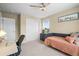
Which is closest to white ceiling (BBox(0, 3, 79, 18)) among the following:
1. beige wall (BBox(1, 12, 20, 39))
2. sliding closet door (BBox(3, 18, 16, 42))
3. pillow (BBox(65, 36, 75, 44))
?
→ beige wall (BBox(1, 12, 20, 39))

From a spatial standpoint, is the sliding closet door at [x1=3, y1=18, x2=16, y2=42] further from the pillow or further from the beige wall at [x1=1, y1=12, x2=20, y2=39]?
the pillow

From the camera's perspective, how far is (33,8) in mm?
1117

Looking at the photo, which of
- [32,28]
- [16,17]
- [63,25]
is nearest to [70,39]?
[63,25]

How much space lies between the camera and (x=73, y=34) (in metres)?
1.11

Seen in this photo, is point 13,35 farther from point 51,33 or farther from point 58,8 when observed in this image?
point 58,8

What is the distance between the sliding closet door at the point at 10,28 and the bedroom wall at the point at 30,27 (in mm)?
145

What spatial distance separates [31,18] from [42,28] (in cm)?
26

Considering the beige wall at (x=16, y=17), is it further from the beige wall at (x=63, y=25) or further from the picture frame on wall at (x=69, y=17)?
the picture frame on wall at (x=69, y=17)

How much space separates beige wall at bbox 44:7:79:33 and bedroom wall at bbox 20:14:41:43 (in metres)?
0.25

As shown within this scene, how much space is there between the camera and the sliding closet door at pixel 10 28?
3.72 ft

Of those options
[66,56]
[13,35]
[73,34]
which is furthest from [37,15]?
[66,56]

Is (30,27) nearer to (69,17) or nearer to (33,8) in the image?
(33,8)

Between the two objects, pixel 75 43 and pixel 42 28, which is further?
pixel 42 28

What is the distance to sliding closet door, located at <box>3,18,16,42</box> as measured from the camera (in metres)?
1.13
